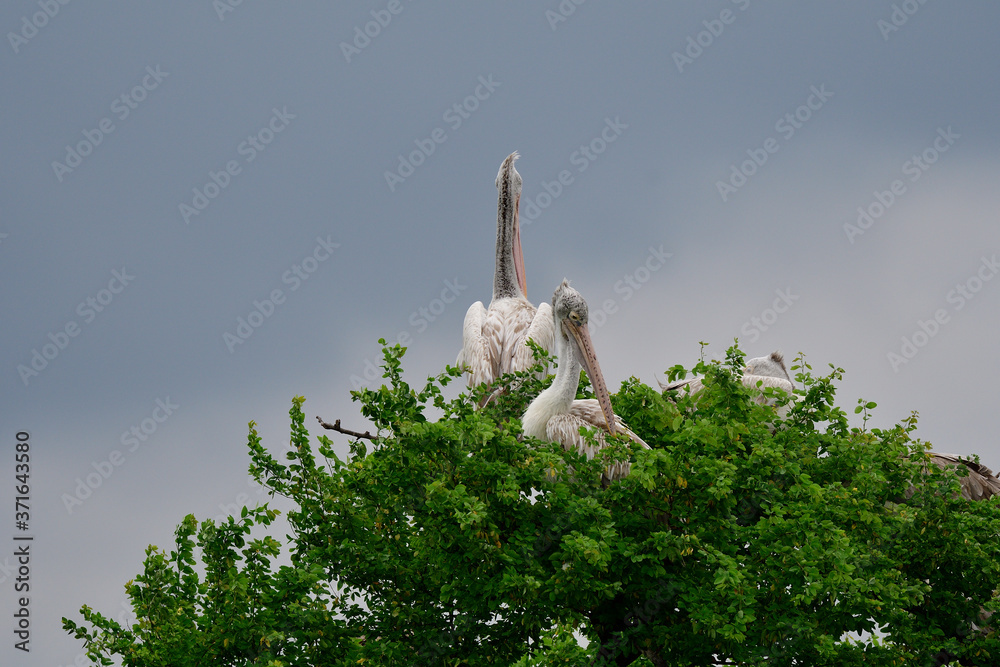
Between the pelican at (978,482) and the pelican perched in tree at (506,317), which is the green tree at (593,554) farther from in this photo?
the pelican perched in tree at (506,317)

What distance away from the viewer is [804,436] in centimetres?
1527

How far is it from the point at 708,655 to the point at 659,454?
3113 millimetres

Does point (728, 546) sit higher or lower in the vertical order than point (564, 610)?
higher

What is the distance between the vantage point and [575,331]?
15.9 metres

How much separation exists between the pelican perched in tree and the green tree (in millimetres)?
4393

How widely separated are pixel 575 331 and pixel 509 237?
24.3ft

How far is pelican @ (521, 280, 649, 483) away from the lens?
47.0ft

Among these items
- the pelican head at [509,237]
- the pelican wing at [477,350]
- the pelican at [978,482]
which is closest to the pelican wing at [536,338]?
the pelican wing at [477,350]

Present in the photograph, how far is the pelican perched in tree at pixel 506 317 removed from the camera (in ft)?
64.0

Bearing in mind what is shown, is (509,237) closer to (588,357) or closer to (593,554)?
(588,357)

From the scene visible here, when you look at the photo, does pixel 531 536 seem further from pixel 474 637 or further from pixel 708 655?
pixel 708 655

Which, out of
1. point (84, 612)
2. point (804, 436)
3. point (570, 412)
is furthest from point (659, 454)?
point (84, 612)

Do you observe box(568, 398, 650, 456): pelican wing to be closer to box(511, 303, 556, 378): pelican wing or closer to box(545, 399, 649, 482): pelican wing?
box(545, 399, 649, 482): pelican wing

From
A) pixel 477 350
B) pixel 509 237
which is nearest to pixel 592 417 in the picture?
pixel 477 350
